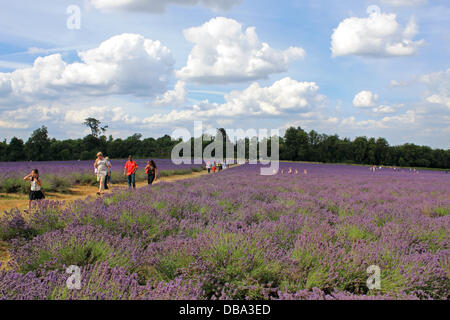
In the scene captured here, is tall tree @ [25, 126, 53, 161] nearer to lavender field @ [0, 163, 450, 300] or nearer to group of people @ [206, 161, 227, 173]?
group of people @ [206, 161, 227, 173]

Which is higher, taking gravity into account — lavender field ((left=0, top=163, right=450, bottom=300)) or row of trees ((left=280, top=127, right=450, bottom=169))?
row of trees ((left=280, top=127, right=450, bottom=169))

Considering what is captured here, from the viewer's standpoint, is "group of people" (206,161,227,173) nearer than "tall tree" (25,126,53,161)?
Yes

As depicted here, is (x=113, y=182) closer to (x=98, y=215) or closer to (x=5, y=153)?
(x=98, y=215)

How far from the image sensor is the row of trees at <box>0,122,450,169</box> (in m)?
65.4

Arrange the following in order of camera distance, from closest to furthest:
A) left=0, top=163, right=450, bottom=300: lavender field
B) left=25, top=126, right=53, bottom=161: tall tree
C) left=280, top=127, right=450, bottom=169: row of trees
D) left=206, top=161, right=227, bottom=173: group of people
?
left=0, top=163, right=450, bottom=300: lavender field, left=206, top=161, right=227, bottom=173: group of people, left=25, top=126, right=53, bottom=161: tall tree, left=280, top=127, right=450, bottom=169: row of trees

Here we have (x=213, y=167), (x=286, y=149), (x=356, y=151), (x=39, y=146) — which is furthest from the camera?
(x=286, y=149)

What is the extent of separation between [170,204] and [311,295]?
356 cm

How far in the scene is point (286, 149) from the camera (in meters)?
98.2

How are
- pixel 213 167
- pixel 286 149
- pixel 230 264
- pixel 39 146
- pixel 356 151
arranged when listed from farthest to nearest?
pixel 286 149, pixel 356 151, pixel 39 146, pixel 213 167, pixel 230 264

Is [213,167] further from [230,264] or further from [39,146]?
[39,146]

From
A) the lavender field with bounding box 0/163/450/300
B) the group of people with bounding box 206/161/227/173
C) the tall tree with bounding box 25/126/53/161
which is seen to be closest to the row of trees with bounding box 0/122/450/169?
the tall tree with bounding box 25/126/53/161

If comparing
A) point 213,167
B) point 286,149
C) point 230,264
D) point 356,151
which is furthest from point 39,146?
point 356,151

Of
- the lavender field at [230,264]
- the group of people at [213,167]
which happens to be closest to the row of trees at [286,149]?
the group of people at [213,167]
